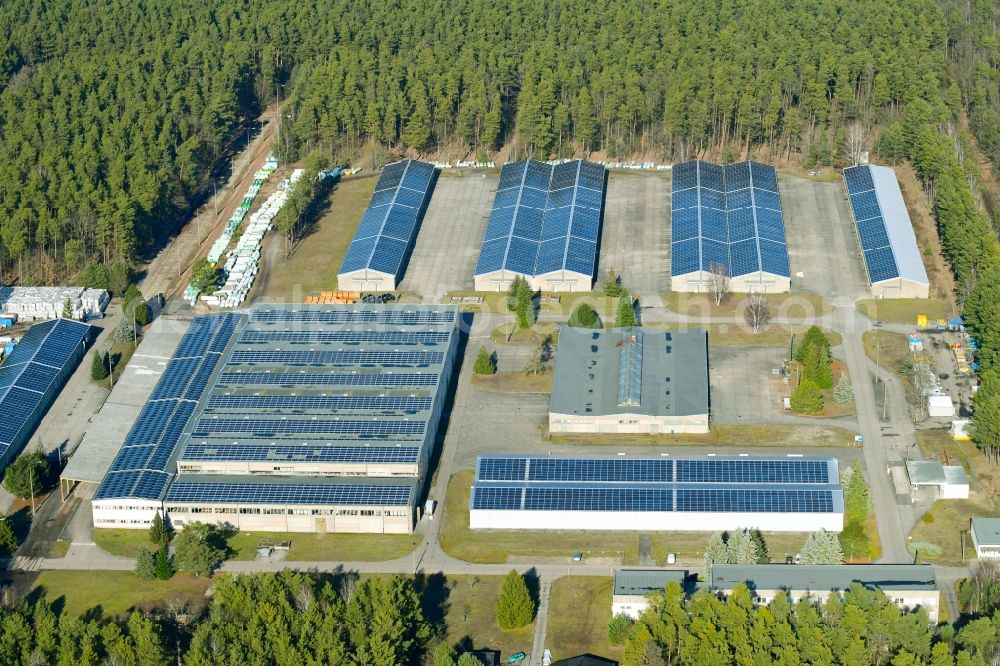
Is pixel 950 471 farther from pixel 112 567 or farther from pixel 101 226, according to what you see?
pixel 101 226

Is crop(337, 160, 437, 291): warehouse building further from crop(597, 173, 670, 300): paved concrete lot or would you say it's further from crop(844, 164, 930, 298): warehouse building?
crop(844, 164, 930, 298): warehouse building

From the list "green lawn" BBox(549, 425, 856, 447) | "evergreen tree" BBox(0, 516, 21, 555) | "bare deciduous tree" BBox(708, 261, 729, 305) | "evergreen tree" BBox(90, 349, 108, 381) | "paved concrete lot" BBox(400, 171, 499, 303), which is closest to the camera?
"evergreen tree" BBox(0, 516, 21, 555)

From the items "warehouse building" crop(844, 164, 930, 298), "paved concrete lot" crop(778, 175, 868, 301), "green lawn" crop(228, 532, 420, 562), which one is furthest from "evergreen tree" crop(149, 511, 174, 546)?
"warehouse building" crop(844, 164, 930, 298)

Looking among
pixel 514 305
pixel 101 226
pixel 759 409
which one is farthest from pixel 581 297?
pixel 101 226

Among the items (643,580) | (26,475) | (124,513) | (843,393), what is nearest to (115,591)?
(124,513)

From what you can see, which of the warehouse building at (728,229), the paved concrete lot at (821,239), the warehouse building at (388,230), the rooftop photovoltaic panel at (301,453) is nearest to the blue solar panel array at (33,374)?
the rooftop photovoltaic panel at (301,453)

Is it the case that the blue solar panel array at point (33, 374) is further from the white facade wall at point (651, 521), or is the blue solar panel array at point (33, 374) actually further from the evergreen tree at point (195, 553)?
the white facade wall at point (651, 521)

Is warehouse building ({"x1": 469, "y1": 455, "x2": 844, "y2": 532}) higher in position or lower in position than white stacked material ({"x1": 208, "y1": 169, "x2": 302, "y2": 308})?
higher
